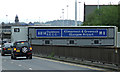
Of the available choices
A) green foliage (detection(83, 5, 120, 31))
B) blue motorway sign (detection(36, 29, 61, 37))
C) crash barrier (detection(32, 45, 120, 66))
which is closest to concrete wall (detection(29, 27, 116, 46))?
blue motorway sign (detection(36, 29, 61, 37))

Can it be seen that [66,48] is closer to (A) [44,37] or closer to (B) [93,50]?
(B) [93,50]

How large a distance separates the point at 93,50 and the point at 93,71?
5.81 metres

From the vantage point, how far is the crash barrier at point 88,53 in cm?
1973

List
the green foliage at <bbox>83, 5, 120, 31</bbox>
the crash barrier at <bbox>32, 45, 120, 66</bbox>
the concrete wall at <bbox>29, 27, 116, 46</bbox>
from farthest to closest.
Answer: the green foliage at <bbox>83, 5, 120, 31</bbox>, the concrete wall at <bbox>29, 27, 116, 46</bbox>, the crash barrier at <bbox>32, 45, 120, 66</bbox>

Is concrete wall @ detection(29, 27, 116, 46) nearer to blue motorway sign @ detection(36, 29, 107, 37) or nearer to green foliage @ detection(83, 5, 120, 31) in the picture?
blue motorway sign @ detection(36, 29, 107, 37)

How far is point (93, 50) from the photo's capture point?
922 inches

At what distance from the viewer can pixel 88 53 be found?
24359 millimetres

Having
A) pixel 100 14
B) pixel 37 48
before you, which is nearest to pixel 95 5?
pixel 100 14

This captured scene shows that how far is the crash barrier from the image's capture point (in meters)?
19.7

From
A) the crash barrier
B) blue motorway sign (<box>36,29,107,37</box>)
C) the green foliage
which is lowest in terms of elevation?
the crash barrier

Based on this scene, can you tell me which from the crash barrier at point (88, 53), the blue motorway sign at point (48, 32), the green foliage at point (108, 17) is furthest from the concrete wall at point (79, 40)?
the green foliage at point (108, 17)

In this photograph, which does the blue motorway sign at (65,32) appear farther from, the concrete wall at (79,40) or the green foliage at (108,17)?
the green foliage at (108,17)

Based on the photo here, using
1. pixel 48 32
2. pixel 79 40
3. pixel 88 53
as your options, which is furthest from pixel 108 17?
pixel 88 53

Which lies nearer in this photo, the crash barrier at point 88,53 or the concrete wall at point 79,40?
the crash barrier at point 88,53
